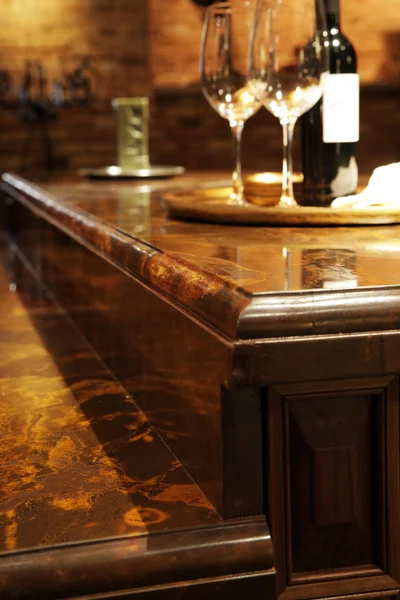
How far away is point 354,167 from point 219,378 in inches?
23.2

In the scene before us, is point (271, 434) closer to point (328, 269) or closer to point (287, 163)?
point (328, 269)

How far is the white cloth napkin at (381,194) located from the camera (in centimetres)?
106

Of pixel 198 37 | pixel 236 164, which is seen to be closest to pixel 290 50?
pixel 236 164

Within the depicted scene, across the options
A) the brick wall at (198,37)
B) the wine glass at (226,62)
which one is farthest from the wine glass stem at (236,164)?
the brick wall at (198,37)

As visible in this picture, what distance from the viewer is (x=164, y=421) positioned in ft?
2.76

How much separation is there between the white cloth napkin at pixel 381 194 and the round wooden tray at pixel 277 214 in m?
0.04

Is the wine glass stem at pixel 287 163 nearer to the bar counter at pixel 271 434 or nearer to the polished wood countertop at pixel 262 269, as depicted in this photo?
the polished wood countertop at pixel 262 269

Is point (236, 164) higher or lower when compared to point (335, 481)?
higher

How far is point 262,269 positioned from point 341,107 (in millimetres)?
441

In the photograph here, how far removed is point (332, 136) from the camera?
1.10 metres

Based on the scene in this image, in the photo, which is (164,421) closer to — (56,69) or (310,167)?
(310,167)

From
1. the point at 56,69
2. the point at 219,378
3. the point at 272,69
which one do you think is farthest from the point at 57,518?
the point at 56,69

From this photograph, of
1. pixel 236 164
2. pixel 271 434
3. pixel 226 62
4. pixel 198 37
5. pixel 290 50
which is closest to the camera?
pixel 271 434

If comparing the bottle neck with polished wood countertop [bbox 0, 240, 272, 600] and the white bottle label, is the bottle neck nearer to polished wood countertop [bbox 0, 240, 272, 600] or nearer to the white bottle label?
the white bottle label
